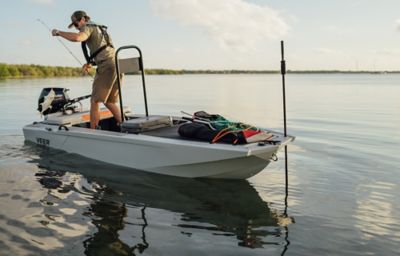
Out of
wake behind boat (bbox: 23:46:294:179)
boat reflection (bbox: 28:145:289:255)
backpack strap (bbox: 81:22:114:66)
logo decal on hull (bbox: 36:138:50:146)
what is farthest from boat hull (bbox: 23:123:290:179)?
backpack strap (bbox: 81:22:114:66)

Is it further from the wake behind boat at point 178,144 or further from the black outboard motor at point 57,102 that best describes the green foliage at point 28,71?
the wake behind boat at point 178,144

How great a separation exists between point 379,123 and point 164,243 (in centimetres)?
1110

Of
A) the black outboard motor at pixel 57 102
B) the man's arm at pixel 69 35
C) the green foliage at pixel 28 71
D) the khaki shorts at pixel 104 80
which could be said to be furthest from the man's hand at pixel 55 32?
the green foliage at pixel 28 71

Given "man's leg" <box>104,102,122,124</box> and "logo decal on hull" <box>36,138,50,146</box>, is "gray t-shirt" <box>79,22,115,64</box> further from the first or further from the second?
"logo decal on hull" <box>36,138,50,146</box>

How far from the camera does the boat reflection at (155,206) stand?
431 cm

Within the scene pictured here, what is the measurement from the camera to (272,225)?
4.73 m

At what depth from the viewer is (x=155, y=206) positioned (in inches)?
211

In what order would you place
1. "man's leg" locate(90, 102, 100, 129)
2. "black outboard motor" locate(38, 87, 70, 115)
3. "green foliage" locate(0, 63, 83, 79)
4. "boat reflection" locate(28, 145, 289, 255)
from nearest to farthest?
"boat reflection" locate(28, 145, 289, 255)
"man's leg" locate(90, 102, 100, 129)
"black outboard motor" locate(38, 87, 70, 115)
"green foliage" locate(0, 63, 83, 79)

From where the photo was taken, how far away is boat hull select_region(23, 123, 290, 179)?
556cm

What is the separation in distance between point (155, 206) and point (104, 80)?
119 inches

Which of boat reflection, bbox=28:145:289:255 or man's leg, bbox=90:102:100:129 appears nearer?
boat reflection, bbox=28:145:289:255

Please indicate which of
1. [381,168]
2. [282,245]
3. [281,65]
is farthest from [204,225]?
[381,168]

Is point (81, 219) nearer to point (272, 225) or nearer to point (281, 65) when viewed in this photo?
point (272, 225)

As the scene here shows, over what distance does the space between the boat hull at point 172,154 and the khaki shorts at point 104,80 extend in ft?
2.20
